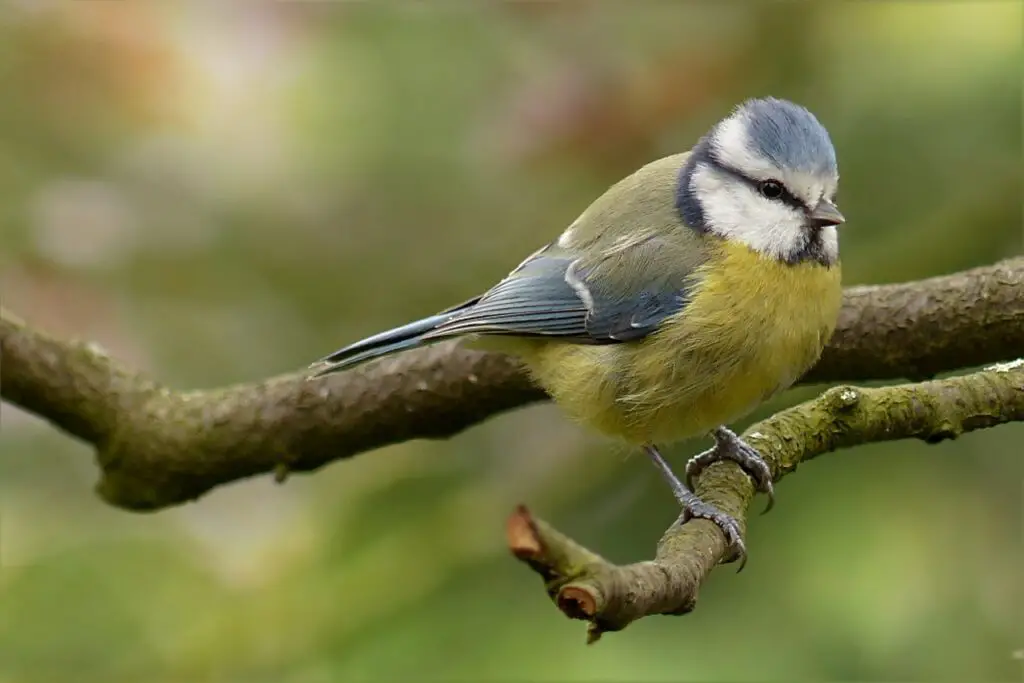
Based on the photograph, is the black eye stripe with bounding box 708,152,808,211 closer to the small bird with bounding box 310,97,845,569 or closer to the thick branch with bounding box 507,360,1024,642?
the small bird with bounding box 310,97,845,569

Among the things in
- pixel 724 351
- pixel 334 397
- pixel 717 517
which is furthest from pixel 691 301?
pixel 334 397

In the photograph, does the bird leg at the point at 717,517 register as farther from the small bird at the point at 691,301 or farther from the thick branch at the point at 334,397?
the thick branch at the point at 334,397

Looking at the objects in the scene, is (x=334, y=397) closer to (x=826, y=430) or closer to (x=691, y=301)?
(x=691, y=301)

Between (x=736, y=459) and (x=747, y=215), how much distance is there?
337mm

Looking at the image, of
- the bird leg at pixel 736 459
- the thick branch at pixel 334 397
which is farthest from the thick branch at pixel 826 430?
Result: the thick branch at pixel 334 397

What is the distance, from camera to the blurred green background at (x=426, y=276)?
4.68 ft

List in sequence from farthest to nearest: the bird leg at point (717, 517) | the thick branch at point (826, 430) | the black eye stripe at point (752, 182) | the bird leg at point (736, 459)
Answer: the black eye stripe at point (752, 182), the bird leg at point (736, 459), the bird leg at point (717, 517), the thick branch at point (826, 430)

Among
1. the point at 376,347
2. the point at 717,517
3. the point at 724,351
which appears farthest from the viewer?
the point at 376,347

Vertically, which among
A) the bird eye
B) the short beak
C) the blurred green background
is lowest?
the blurred green background

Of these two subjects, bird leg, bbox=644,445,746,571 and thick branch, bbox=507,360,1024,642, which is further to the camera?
bird leg, bbox=644,445,746,571

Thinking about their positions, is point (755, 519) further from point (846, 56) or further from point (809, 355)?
point (846, 56)

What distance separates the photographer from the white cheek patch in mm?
1435

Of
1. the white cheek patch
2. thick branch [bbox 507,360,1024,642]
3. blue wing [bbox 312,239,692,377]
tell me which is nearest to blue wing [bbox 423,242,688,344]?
blue wing [bbox 312,239,692,377]

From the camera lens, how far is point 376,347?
150 centimetres
